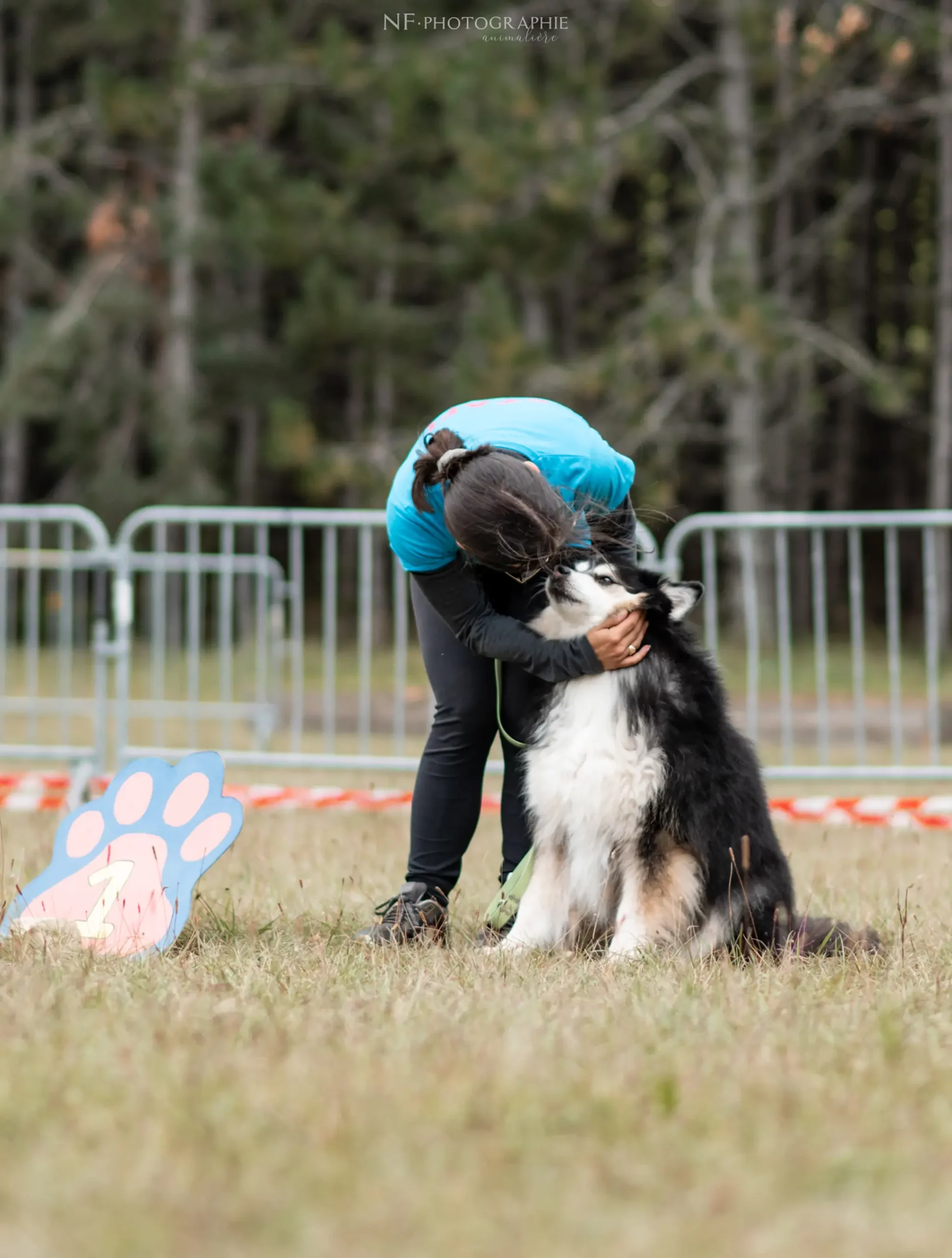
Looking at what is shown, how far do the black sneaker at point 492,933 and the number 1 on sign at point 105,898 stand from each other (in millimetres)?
937

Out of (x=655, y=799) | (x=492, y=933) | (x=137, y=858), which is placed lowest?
(x=492, y=933)

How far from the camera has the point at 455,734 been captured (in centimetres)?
398

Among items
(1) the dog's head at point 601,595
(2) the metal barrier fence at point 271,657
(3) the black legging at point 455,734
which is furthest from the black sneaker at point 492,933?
(2) the metal barrier fence at point 271,657

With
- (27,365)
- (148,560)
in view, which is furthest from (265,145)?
(148,560)

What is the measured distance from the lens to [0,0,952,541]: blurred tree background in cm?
1454

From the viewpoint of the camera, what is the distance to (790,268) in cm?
2175

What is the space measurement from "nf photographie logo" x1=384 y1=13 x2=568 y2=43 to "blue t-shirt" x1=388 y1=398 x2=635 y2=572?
466 inches

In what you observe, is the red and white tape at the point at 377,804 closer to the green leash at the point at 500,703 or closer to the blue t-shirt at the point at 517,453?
the green leash at the point at 500,703

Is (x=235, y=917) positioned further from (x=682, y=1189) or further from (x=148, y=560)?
(x=148, y=560)

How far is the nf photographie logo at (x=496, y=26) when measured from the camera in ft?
48.6

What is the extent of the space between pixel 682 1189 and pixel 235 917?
2.17m

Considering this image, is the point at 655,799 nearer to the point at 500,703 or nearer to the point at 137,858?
the point at 500,703

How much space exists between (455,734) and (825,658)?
16.0 ft

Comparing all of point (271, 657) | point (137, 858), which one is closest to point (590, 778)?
point (137, 858)
